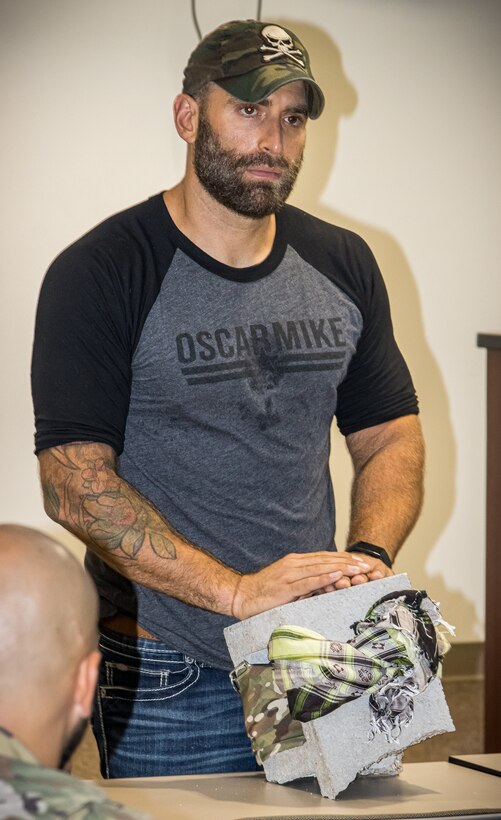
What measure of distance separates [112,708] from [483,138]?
8.76 ft

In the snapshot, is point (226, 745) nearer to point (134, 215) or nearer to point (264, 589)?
point (264, 589)

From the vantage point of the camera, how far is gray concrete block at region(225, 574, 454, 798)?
139 cm

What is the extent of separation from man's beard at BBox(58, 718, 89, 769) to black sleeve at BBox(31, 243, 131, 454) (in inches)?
25.3

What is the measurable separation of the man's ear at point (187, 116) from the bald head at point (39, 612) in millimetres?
990

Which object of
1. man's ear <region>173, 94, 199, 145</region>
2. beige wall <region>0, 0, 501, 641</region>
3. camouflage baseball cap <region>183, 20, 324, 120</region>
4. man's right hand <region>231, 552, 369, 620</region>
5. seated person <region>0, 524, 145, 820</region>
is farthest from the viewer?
beige wall <region>0, 0, 501, 641</region>

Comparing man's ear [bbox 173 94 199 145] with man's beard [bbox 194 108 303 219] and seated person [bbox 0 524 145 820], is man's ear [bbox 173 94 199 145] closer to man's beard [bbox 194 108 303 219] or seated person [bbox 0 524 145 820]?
man's beard [bbox 194 108 303 219]

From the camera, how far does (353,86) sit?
12.0 ft

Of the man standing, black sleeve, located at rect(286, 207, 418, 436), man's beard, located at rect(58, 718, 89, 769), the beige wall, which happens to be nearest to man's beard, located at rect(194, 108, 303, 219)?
the man standing

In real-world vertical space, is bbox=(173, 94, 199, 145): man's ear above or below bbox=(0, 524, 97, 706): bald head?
above

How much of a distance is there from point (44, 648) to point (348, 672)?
472mm

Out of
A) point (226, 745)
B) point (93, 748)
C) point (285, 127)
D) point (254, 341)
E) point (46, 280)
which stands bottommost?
point (93, 748)

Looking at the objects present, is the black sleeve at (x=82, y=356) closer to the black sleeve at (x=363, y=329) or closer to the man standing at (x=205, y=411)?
the man standing at (x=205, y=411)

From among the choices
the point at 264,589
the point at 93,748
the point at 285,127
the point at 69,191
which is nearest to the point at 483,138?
the point at 69,191

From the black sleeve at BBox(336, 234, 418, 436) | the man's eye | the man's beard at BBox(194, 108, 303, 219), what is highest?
the man's eye
